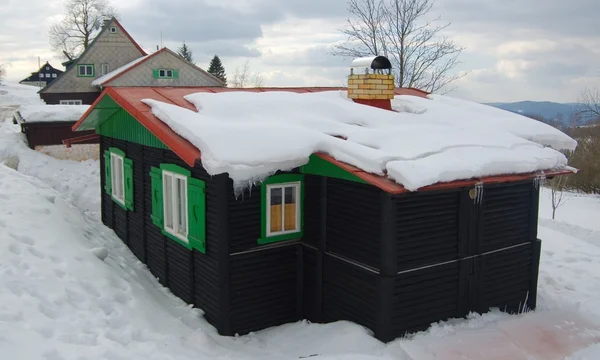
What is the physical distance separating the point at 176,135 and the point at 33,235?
11.4 feet

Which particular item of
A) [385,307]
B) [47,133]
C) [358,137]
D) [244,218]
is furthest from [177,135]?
[47,133]

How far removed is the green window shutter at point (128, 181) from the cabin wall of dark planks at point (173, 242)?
147mm

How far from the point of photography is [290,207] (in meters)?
8.73

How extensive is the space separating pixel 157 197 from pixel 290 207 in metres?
2.76

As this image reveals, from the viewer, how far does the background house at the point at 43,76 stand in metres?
75.6

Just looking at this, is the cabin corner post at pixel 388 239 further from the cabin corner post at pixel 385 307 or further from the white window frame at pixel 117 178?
the white window frame at pixel 117 178

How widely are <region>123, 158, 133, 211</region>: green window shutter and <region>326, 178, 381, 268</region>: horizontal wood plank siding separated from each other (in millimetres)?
5053

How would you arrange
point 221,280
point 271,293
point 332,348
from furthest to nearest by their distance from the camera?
point 271,293
point 221,280
point 332,348

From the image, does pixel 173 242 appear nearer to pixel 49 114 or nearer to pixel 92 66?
pixel 49 114

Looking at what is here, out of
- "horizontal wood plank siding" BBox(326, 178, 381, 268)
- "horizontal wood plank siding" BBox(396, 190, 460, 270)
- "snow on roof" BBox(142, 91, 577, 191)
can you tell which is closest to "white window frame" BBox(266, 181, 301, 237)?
"horizontal wood plank siding" BBox(326, 178, 381, 268)

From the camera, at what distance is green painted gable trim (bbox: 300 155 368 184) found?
7.65m

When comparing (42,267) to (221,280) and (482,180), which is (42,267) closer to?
(221,280)

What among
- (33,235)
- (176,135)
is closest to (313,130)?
(176,135)

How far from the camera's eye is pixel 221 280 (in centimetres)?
819
